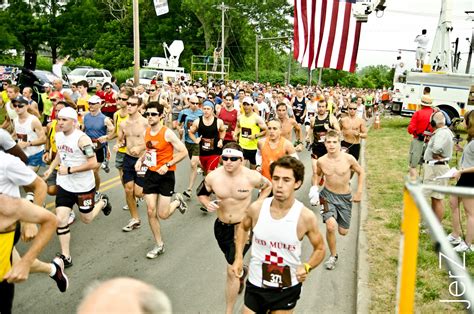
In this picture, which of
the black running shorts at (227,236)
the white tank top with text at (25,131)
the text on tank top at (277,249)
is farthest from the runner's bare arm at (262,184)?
the white tank top with text at (25,131)

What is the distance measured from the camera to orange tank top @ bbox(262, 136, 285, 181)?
672 centimetres

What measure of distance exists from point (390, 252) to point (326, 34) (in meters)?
7.41

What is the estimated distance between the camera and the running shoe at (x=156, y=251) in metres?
6.00

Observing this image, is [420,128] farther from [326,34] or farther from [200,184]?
[200,184]

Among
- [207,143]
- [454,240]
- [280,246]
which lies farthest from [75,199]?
[454,240]

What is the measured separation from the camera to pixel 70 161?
5.88 metres

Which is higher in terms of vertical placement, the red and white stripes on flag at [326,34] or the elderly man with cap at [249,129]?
the red and white stripes on flag at [326,34]

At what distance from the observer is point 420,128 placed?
30.3 ft

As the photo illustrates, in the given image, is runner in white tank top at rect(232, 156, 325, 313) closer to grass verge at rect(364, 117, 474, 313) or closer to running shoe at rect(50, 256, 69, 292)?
grass verge at rect(364, 117, 474, 313)

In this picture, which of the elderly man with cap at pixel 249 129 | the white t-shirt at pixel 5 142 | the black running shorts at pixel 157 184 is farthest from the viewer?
the elderly man with cap at pixel 249 129

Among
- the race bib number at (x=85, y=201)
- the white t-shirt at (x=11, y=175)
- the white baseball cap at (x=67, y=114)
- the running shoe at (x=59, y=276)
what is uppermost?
the white baseball cap at (x=67, y=114)

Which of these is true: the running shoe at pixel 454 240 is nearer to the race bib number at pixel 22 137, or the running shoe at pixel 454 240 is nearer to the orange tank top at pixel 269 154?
the orange tank top at pixel 269 154

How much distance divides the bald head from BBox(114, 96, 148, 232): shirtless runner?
567 cm

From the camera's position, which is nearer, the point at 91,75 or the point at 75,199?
the point at 75,199
